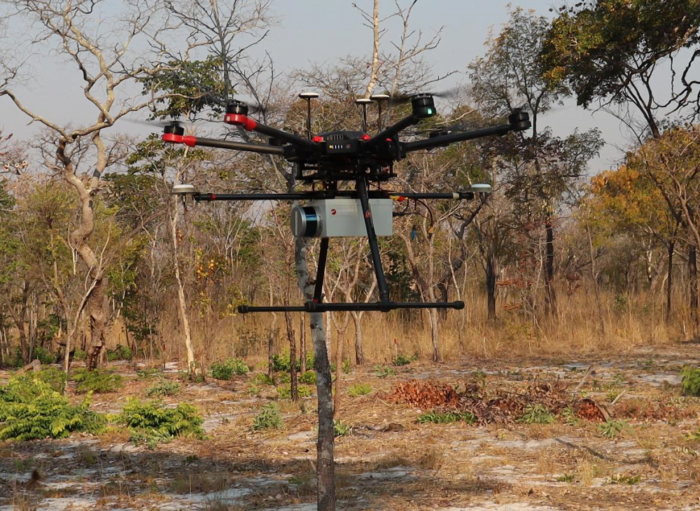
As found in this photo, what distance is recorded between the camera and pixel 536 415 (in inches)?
419

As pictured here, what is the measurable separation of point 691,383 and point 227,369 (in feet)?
26.3

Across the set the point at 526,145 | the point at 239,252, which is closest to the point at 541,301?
the point at 526,145

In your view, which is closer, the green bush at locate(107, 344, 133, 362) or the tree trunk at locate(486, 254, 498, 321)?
the green bush at locate(107, 344, 133, 362)

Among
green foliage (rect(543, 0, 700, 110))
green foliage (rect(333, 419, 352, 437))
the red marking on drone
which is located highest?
green foliage (rect(543, 0, 700, 110))

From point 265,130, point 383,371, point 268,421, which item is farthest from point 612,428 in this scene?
point 265,130

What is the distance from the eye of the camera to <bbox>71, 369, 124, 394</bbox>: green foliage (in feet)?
48.4

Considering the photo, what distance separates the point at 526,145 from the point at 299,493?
15894mm

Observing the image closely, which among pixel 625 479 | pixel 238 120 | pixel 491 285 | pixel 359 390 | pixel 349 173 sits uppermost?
pixel 238 120

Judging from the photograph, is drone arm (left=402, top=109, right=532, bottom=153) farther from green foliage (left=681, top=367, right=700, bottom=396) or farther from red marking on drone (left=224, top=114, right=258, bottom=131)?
green foliage (left=681, top=367, right=700, bottom=396)

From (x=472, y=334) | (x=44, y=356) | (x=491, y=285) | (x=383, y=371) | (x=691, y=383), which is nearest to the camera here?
(x=691, y=383)

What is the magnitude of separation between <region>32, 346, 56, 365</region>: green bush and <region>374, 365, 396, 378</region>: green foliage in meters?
7.87

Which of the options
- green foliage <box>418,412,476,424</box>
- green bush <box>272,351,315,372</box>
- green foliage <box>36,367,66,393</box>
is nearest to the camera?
green foliage <box>418,412,476,424</box>

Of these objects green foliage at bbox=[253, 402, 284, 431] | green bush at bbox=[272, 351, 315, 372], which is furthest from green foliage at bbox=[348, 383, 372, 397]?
green bush at bbox=[272, 351, 315, 372]

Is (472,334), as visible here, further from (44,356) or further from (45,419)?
(45,419)
